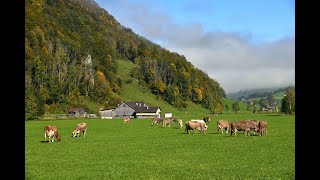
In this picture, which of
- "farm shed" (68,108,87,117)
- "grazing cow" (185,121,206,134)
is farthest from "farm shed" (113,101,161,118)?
"grazing cow" (185,121,206,134)

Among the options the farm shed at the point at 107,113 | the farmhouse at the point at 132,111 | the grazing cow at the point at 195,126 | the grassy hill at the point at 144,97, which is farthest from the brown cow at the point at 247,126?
the grassy hill at the point at 144,97

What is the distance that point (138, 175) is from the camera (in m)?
16.0

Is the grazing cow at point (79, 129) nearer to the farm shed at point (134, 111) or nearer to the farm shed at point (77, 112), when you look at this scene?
the farm shed at point (77, 112)

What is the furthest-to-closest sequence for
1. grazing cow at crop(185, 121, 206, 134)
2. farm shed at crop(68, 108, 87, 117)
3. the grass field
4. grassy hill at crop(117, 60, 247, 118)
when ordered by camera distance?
grassy hill at crop(117, 60, 247, 118)
farm shed at crop(68, 108, 87, 117)
grazing cow at crop(185, 121, 206, 134)
the grass field

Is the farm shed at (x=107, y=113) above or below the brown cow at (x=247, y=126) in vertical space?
below

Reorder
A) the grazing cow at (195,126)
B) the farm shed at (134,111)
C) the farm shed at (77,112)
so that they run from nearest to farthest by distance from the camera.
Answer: the grazing cow at (195,126), the farm shed at (77,112), the farm shed at (134,111)

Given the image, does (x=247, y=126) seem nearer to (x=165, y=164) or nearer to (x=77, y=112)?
(x=165, y=164)

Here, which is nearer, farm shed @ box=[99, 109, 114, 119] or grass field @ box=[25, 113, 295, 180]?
grass field @ box=[25, 113, 295, 180]

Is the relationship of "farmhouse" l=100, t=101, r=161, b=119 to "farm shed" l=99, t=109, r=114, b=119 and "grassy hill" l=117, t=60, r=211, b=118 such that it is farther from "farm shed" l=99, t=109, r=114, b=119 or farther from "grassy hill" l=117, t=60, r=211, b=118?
"grassy hill" l=117, t=60, r=211, b=118

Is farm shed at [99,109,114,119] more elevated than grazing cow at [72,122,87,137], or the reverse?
grazing cow at [72,122,87,137]
